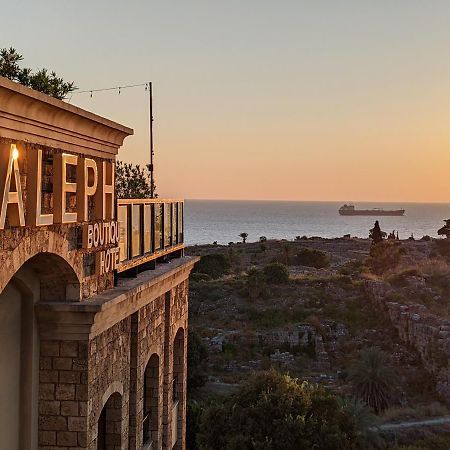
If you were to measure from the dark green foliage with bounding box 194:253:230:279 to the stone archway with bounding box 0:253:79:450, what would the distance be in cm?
4682

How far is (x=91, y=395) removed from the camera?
30.1 feet

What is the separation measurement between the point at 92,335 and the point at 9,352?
1.14 metres

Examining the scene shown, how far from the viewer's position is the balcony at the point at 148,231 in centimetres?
1179

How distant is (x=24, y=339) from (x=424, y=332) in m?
28.4

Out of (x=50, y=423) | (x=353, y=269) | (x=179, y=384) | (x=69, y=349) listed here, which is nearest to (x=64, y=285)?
(x=69, y=349)

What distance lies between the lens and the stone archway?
8.26 m

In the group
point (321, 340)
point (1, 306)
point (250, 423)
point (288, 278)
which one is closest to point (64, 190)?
point (1, 306)

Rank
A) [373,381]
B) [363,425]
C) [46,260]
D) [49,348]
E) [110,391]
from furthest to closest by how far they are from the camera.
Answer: [373,381], [363,425], [110,391], [49,348], [46,260]

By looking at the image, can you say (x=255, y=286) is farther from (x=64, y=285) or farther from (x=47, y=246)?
(x=47, y=246)

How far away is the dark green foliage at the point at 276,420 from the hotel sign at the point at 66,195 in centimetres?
1064

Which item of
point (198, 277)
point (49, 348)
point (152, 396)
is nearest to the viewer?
point (49, 348)

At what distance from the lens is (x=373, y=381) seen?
2814 cm

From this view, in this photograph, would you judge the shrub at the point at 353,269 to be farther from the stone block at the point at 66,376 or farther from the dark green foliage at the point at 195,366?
the stone block at the point at 66,376

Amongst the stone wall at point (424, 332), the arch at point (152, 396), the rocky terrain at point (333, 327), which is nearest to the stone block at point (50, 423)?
the arch at point (152, 396)
